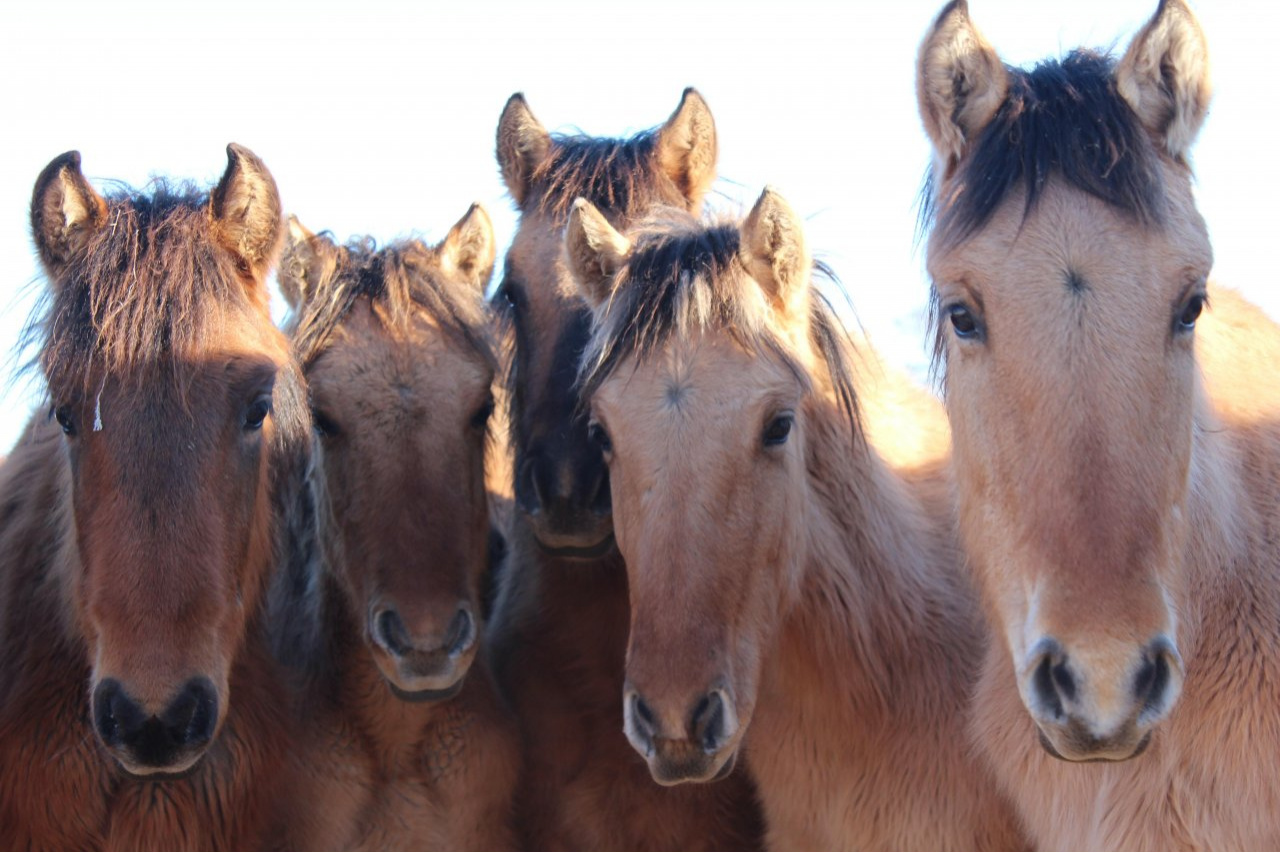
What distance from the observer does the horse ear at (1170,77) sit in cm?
369

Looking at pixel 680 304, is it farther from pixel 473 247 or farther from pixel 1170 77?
pixel 473 247

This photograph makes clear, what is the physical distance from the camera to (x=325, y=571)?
5.38m

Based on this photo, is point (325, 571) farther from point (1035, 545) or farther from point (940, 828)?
point (1035, 545)

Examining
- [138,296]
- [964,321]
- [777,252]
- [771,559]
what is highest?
[964,321]

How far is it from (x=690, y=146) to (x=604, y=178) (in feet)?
1.53

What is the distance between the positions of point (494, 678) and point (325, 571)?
0.88 meters

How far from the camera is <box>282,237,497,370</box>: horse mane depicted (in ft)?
17.2

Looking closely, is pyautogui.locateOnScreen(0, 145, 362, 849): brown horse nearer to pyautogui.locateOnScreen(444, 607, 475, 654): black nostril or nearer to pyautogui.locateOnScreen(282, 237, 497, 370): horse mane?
pyautogui.locateOnScreen(282, 237, 497, 370): horse mane

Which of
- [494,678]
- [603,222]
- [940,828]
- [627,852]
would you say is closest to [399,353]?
[603,222]

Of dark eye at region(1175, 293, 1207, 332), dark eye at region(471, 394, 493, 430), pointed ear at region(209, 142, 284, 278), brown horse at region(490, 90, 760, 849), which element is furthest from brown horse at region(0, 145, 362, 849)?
dark eye at region(1175, 293, 1207, 332)

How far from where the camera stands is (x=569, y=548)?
4980mm

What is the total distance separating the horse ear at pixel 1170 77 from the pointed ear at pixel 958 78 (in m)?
0.38

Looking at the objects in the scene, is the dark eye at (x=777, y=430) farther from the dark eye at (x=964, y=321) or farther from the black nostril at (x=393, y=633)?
the black nostril at (x=393, y=633)

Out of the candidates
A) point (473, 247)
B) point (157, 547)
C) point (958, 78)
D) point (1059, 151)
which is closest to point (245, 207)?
point (157, 547)
